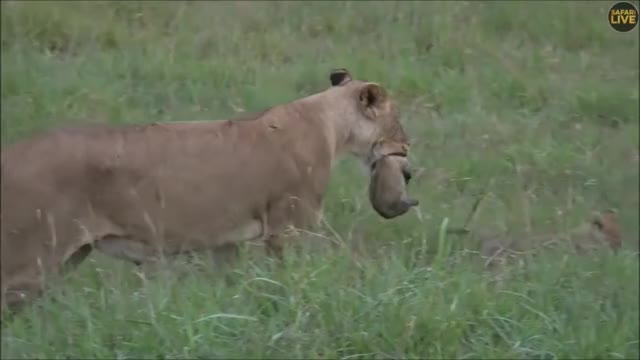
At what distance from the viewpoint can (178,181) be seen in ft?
20.4

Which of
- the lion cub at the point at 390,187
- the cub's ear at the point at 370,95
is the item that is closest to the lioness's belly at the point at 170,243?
the lion cub at the point at 390,187

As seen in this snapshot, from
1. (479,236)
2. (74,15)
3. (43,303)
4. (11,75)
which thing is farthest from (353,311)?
(74,15)

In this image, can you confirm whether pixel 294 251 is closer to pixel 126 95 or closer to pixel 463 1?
pixel 126 95

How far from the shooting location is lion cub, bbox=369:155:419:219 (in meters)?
6.93

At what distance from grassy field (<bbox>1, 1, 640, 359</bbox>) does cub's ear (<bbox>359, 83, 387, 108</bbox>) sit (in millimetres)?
630

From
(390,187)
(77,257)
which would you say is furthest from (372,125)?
(77,257)

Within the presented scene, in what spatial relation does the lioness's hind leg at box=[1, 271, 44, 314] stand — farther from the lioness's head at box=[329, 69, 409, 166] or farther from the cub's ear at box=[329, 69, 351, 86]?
the cub's ear at box=[329, 69, 351, 86]

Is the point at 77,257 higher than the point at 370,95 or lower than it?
lower

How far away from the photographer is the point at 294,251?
591cm

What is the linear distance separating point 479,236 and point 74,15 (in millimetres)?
4608

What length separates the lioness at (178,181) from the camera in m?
5.64

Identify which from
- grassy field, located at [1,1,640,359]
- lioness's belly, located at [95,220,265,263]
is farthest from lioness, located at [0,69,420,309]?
grassy field, located at [1,1,640,359]

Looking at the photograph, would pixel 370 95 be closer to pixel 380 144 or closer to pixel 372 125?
pixel 372 125

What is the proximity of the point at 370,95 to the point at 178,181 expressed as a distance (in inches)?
50.1
